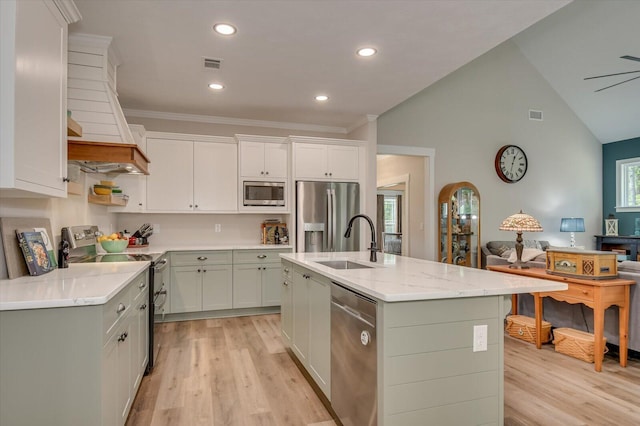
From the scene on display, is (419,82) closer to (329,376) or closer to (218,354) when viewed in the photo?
(329,376)

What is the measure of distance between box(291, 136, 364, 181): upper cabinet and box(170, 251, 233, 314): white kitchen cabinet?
57.3 inches

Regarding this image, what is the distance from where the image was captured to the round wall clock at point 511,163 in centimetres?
656

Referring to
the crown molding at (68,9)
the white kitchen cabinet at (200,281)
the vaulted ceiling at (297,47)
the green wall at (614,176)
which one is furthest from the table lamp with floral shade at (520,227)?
the green wall at (614,176)

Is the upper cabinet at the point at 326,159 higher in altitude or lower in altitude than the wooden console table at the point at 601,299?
higher

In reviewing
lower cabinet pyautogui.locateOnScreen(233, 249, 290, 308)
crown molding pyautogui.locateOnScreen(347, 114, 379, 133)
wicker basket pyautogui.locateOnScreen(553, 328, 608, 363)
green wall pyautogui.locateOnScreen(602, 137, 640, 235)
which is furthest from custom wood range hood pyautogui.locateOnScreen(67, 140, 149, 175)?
green wall pyautogui.locateOnScreen(602, 137, 640, 235)

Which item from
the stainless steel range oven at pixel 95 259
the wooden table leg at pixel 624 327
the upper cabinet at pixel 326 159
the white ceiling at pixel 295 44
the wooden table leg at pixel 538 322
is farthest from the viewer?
the upper cabinet at pixel 326 159

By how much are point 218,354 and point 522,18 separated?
3587mm

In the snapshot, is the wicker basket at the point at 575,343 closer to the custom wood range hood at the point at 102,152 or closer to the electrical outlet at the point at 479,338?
the electrical outlet at the point at 479,338

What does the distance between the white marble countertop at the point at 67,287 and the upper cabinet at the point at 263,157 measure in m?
2.64

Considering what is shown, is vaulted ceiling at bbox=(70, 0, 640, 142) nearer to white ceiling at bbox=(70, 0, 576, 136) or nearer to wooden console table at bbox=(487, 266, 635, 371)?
white ceiling at bbox=(70, 0, 576, 136)

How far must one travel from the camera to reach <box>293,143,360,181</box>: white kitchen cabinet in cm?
503

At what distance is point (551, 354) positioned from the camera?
3.42m

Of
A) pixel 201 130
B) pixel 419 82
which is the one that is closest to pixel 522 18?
pixel 419 82

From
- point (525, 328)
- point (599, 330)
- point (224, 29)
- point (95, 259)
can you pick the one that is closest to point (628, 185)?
point (525, 328)
